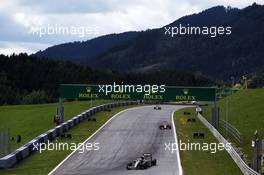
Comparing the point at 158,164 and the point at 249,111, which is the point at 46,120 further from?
the point at 158,164

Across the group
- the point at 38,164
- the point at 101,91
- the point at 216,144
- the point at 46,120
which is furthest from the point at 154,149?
the point at 46,120

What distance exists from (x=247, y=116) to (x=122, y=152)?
3078 cm

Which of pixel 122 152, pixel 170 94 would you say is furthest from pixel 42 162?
pixel 170 94

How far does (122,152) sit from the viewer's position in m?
37.5

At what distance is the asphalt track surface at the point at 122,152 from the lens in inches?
1164

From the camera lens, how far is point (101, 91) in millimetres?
54062

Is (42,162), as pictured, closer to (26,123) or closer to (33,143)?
(33,143)

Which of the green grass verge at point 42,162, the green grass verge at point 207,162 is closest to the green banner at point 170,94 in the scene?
the green grass verge at point 42,162

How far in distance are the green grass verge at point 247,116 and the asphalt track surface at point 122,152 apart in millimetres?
5708

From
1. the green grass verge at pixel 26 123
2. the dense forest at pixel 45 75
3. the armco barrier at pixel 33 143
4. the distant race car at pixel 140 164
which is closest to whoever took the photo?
the distant race car at pixel 140 164

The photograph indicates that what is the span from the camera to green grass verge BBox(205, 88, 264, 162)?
46766mm

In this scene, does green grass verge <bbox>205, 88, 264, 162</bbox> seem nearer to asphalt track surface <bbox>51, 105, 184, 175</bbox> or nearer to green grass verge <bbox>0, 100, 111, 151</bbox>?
asphalt track surface <bbox>51, 105, 184, 175</bbox>

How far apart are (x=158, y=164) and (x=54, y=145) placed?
12.1m

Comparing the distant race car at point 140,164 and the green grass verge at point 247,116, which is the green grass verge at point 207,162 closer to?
the green grass verge at point 247,116
